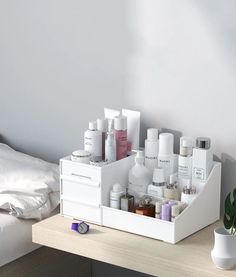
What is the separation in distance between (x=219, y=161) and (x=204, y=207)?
0.17 metres

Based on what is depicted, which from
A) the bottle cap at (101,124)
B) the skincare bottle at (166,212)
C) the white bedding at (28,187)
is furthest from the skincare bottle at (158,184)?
the white bedding at (28,187)

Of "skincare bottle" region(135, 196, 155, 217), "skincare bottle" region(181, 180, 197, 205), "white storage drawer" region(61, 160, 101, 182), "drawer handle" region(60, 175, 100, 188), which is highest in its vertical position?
"white storage drawer" region(61, 160, 101, 182)

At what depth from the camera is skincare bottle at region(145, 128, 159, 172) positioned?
2.21 m

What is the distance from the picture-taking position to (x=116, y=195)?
213 cm

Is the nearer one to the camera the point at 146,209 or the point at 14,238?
the point at 146,209

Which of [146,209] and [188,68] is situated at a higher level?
[188,68]

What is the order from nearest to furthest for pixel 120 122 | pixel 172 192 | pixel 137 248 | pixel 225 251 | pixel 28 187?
pixel 225 251 → pixel 137 248 → pixel 172 192 → pixel 120 122 → pixel 28 187

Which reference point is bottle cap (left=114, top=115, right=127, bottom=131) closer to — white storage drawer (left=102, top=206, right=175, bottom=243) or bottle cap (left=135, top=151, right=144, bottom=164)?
bottle cap (left=135, top=151, right=144, bottom=164)

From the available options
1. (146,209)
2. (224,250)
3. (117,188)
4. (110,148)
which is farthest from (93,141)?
(224,250)

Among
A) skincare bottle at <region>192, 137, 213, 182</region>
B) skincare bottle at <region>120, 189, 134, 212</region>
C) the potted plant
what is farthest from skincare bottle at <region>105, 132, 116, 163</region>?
the potted plant

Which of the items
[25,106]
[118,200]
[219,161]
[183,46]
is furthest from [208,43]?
[25,106]

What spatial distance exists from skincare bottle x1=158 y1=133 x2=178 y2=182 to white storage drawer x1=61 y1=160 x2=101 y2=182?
0.67 ft

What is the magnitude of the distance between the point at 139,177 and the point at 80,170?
176 mm

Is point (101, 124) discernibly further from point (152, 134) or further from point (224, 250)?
point (224, 250)
